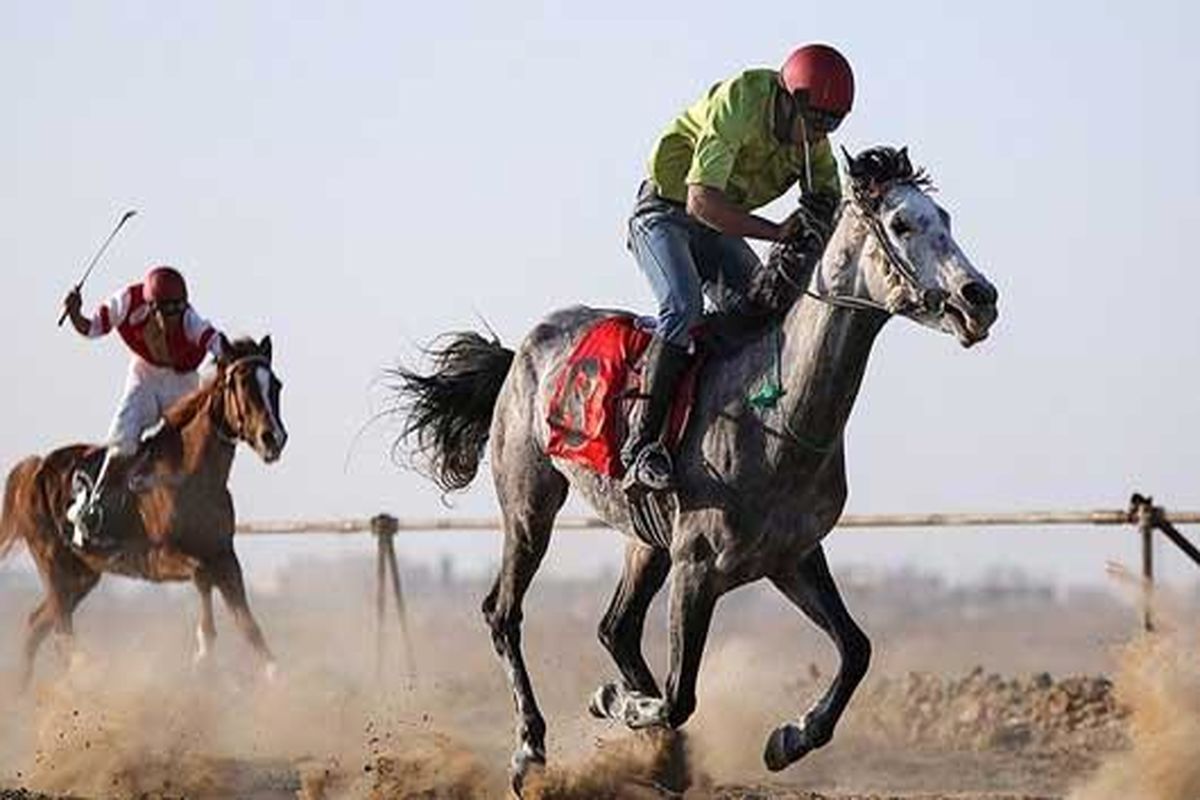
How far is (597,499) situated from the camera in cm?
1144

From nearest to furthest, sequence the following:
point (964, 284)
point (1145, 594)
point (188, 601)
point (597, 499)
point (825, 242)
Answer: point (964, 284), point (825, 242), point (597, 499), point (1145, 594), point (188, 601)

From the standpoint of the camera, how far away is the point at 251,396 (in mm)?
17047

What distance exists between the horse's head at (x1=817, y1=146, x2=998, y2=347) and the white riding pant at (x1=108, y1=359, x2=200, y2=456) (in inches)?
321

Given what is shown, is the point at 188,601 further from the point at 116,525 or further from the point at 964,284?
the point at 964,284

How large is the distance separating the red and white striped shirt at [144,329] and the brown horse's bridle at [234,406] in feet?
0.79

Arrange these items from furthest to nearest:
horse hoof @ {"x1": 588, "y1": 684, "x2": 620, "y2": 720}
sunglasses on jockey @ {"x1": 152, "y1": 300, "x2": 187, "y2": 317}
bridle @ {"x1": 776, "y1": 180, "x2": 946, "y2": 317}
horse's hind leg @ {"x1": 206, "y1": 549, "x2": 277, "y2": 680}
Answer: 1. sunglasses on jockey @ {"x1": 152, "y1": 300, "x2": 187, "y2": 317}
2. horse's hind leg @ {"x1": 206, "y1": 549, "x2": 277, "y2": 680}
3. horse hoof @ {"x1": 588, "y1": 684, "x2": 620, "y2": 720}
4. bridle @ {"x1": 776, "y1": 180, "x2": 946, "y2": 317}

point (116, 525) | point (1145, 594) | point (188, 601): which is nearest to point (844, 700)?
point (1145, 594)

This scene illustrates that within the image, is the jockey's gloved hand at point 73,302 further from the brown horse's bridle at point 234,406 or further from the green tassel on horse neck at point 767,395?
the green tassel on horse neck at point 767,395

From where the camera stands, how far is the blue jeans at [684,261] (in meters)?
11.0

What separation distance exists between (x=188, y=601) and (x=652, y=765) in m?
10.9

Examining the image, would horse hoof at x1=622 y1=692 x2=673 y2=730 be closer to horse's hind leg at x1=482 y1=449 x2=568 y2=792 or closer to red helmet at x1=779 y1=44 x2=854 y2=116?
horse's hind leg at x1=482 y1=449 x2=568 y2=792

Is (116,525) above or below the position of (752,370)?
below

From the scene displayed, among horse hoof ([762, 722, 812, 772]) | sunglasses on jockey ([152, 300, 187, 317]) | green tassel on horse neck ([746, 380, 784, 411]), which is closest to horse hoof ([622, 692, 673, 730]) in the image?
horse hoof ([762, 722, 812, 772])

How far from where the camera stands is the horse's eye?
9992mm
